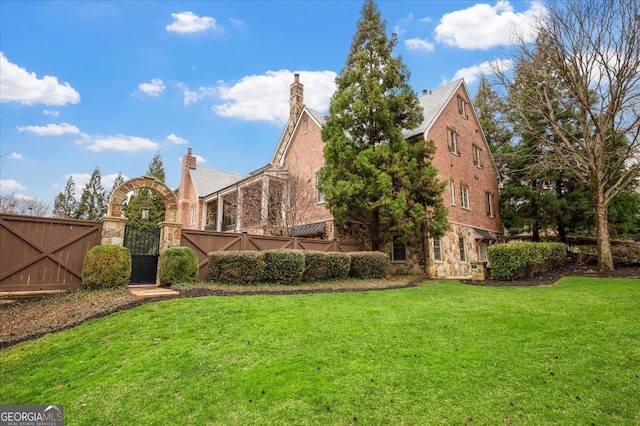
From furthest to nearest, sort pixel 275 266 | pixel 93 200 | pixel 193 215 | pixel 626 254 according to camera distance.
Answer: pixel 93 200, pixel 193 215, pixel 626 254, pixel 275 266

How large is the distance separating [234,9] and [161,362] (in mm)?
12721

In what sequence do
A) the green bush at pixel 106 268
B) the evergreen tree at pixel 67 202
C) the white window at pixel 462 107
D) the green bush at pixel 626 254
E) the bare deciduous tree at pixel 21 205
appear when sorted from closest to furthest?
the green bush at pixel 106 268
the green bush at pixel 626 254
the white window at pixel 462 107
the bare deciduous tree at pixel 21 205
the evergreen tree at pixel 67 202

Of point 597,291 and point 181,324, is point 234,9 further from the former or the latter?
point 597,291

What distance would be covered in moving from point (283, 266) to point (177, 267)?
10.6ft

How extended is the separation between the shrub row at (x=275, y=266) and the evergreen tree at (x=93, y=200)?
29.2 meters

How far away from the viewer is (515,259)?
13125mm

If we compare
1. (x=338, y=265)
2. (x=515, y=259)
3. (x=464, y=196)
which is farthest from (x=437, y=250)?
(x=338, y=265)

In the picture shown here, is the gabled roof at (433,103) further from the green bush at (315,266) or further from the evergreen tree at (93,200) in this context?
the evergreen tree at (93,200)

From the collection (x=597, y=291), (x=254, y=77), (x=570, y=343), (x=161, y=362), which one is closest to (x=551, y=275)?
(x=597, y=291)

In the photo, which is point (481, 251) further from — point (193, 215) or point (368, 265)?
point (193, 215)

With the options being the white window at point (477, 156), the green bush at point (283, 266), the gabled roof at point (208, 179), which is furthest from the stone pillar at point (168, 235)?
the white window at point (477, 156)

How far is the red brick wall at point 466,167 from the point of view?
17734 millimetres

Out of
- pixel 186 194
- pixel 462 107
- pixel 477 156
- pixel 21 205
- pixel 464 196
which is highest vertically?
pixel 462 107

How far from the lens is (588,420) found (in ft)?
9.96
